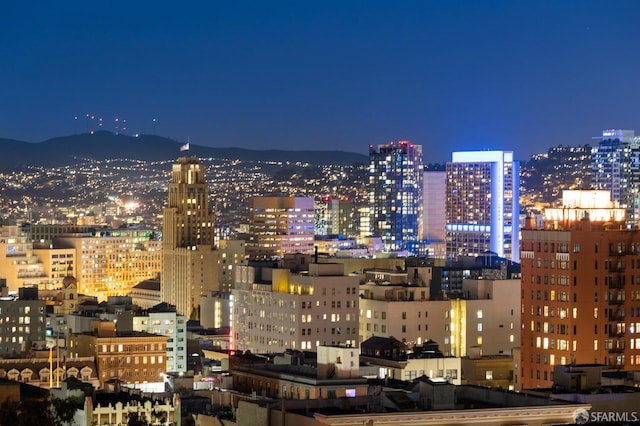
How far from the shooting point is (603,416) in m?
65.9

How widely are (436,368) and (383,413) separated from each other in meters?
55.7

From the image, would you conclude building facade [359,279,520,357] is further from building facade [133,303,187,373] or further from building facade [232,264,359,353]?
building facade [133,303,187,373]

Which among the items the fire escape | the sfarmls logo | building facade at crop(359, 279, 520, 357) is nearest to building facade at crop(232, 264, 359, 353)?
building facade at crop(359, 279, 520, 357)

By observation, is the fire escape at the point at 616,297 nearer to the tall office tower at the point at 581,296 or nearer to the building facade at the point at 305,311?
the tall office tower at the point at 581,296

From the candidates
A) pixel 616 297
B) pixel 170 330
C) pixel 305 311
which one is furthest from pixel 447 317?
pixel 616 297

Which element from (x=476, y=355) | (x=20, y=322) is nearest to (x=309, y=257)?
(x=20, y=322)

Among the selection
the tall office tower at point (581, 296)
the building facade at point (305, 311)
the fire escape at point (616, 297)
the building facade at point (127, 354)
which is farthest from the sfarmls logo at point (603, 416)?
Result: the building facade at point (305, 311)

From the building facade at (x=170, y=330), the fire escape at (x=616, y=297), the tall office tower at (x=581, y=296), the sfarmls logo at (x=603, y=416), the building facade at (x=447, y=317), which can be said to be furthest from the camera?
the building facade at (x=447, y=317)

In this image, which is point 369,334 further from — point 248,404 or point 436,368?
→ point 248,404

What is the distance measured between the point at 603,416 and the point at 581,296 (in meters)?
49.6

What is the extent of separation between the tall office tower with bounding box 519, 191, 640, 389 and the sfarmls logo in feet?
149

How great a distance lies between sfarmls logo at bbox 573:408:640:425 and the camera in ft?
195

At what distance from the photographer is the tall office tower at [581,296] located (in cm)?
11419

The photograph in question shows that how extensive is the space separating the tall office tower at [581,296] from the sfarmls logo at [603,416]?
149 ft
